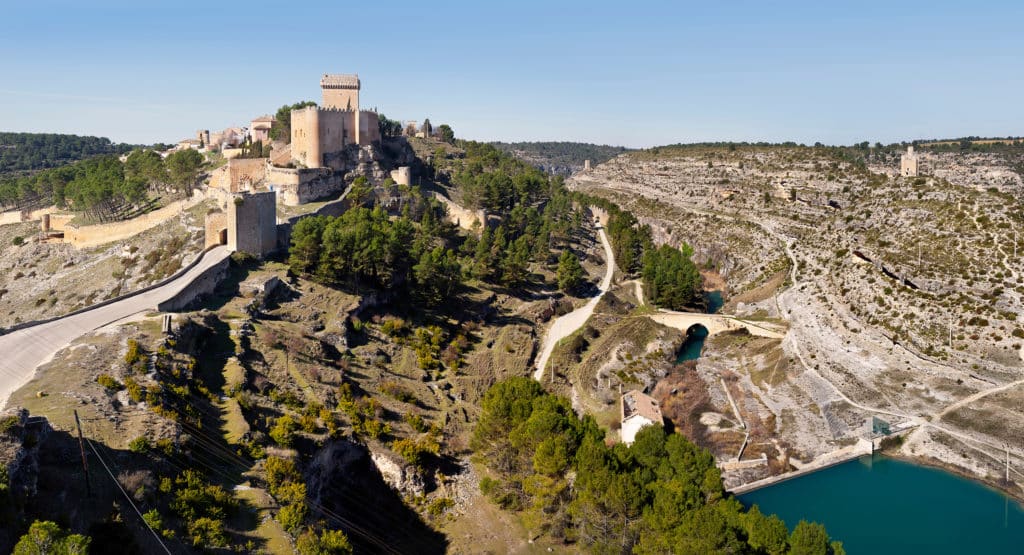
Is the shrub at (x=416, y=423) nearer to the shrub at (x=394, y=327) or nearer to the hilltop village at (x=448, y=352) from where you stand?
the hilltop village at (x=448, y=352)

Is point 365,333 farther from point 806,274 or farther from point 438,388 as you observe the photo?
point 806,274

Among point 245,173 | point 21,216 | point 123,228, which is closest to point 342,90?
point 245,173

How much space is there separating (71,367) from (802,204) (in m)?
79.4

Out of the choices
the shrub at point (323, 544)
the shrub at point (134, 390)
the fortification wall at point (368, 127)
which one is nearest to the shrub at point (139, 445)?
the shrub at point (134, 390)

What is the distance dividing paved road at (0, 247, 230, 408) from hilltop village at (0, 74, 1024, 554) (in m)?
0.17

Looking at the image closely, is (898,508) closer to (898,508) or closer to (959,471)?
(898,508)

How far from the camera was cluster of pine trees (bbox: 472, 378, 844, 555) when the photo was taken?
2358 cm

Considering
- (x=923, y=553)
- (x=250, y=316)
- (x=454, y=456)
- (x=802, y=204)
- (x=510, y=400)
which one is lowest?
(x=923, y=553)

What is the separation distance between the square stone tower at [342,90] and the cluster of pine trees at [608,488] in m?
47.4

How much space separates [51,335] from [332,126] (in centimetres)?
3996

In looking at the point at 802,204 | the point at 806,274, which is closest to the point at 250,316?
the point at 806,274

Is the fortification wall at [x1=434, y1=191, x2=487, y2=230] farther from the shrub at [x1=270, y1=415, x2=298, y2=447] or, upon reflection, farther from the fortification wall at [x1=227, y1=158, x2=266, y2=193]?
the shrub at [x1=270, y1=415, x2=298, y2=447]

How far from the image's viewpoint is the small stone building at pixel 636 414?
123 ft

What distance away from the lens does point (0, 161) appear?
5295 inches
